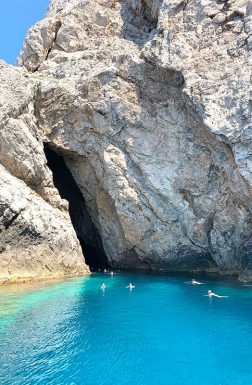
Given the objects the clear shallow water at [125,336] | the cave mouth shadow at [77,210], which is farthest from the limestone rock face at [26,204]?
the cave mouth shadow at [77,210]

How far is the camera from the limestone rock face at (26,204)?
95.0 feet

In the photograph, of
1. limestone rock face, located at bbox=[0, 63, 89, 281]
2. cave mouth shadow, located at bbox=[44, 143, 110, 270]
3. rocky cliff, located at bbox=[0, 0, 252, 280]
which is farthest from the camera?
cave mouth shadow, located at bbox=[44, 143, 110, 270]

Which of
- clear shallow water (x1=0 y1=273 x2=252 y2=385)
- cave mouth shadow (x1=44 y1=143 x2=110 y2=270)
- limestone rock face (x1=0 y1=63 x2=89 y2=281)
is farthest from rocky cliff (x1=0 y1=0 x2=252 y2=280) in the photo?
clear shallow water (x1=0 y1=273 x2=252 y2=385)

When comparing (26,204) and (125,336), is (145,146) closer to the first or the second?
(26,204)

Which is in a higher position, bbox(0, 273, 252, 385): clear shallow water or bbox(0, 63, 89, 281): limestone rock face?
bbox(0, 63, 89, 281): limestone rock face

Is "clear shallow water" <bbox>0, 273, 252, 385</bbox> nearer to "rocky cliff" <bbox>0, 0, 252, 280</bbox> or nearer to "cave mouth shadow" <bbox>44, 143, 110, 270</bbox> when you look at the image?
"rocky cliff" <bbox>0, 0, 252, 280</bbox>

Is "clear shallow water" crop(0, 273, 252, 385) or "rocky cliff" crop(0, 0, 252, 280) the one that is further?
"rocky cliff" crop(0, 0, 252, 280)

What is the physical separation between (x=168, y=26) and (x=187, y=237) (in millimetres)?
18854

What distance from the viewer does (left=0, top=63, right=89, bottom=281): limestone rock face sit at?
95.0 ft

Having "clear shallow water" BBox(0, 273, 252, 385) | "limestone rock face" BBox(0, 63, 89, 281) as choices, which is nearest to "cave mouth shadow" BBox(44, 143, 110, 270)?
"limestone rock face" BBox(0, 63, 89, 281)

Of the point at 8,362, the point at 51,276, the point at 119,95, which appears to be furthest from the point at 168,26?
the point at 8,362

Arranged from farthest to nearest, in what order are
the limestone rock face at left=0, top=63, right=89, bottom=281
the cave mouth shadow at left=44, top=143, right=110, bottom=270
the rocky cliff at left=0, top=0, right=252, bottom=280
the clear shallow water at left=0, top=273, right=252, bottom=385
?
the cave mouth shadow at left=44, top=143, right=110, bottom=270 → the limestone rock face at left=0, top=63, right=89, bottom=281 → the rocky cliff at left=0, top=0, right=252, bottom=280 → the clear shallow water at left=0, top=273, right=252, bottom=385

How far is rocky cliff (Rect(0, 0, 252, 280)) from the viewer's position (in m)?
28.8

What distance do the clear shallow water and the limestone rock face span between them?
3.67 meters
